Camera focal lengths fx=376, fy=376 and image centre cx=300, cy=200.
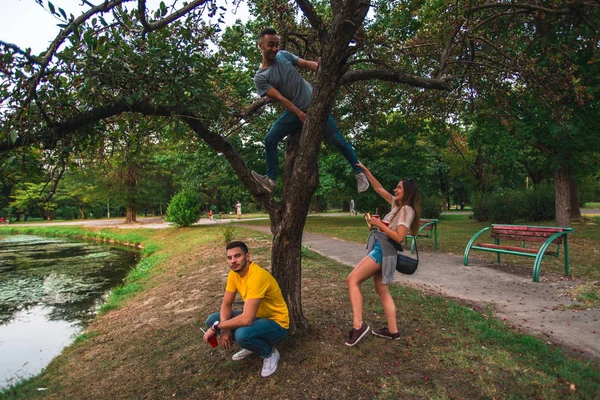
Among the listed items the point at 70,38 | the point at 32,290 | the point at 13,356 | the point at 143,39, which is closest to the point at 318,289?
the point at 143,39

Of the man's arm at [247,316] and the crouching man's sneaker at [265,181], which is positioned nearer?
the man's arm at [247,316]

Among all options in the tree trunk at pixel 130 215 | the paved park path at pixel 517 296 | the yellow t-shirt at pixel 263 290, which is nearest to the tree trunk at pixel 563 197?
the paved park path at pixel 517 296

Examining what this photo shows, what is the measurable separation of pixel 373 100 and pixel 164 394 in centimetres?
474

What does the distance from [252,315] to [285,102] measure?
6.13ft

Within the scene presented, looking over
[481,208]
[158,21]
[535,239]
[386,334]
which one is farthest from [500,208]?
[158,21]

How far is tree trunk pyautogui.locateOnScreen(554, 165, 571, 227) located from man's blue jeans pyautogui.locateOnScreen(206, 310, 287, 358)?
12.1 meters

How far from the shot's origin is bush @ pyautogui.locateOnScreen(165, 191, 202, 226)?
803 inches

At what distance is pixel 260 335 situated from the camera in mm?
3240

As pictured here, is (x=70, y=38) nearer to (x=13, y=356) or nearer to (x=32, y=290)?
(x=13, y=356)

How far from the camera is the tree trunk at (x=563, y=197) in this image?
11.9m

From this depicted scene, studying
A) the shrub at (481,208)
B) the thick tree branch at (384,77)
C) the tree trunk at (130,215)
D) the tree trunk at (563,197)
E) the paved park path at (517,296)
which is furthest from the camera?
the tree trunk at (130,215)

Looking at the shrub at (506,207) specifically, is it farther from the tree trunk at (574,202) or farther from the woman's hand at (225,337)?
the woman's hand at (225,337)

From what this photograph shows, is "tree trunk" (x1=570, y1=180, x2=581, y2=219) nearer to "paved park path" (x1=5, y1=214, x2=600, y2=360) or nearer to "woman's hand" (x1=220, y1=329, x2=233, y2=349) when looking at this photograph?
"paved park path" (x1=5, y1=214, x2=600, y2=360)

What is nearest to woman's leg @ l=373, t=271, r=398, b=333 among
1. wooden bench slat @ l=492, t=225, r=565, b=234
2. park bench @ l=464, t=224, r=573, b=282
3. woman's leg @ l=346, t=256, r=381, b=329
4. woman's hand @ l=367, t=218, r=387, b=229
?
woman's leg @ l=346, t=256, r=381, b=329
